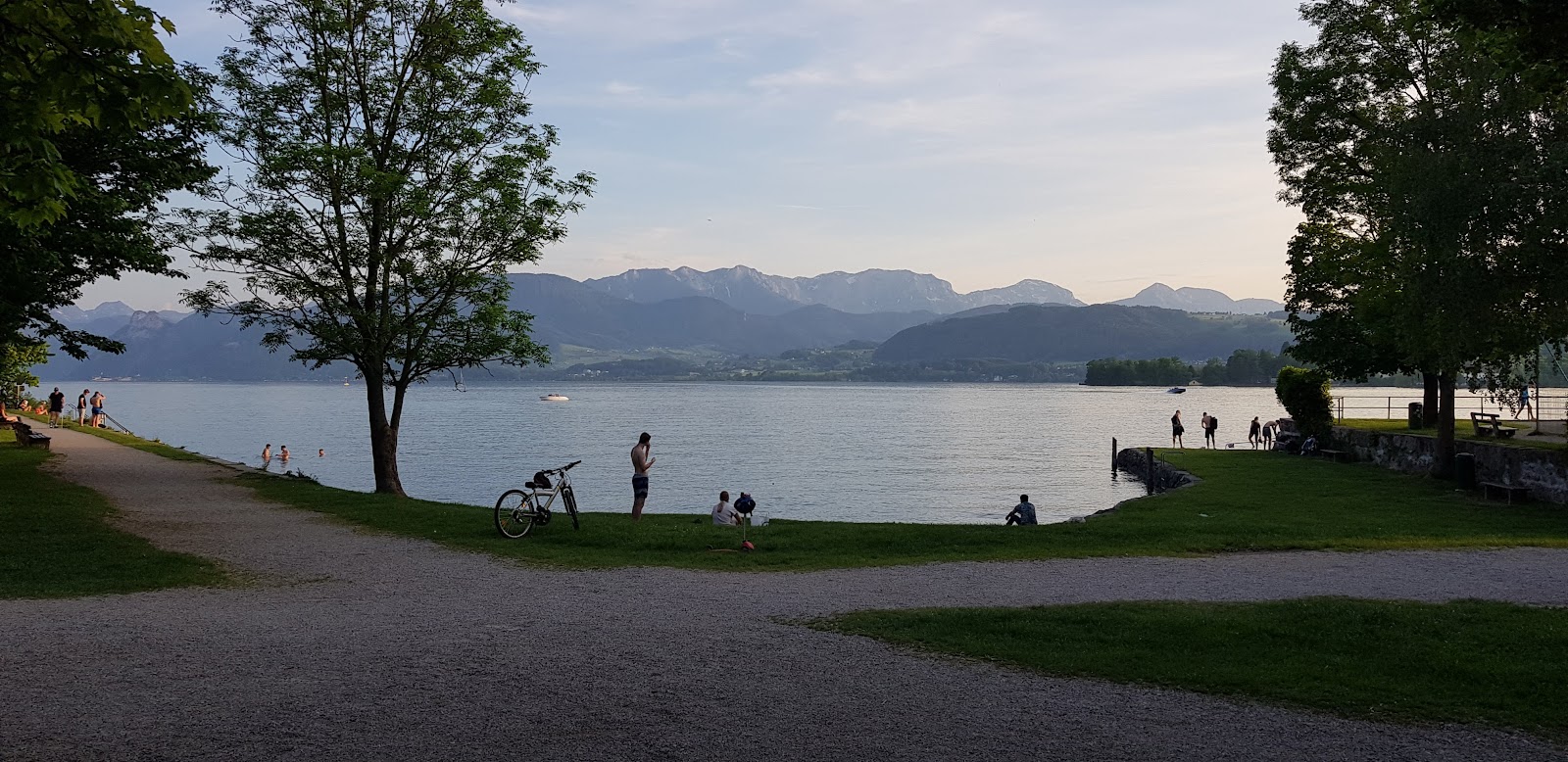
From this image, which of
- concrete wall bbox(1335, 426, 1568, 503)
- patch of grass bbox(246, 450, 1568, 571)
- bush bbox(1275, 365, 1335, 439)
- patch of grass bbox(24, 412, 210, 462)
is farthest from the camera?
bush bbox(1275, 365, 1335, 439)

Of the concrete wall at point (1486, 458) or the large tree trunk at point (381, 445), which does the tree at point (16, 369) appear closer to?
the large tree trunk at point (381, 445)

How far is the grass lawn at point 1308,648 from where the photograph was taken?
8273 mm

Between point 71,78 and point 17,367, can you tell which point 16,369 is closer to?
point 17,367

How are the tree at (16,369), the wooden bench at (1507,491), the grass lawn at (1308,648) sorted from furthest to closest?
the tree at (16,369), the wooden bench at (1507,491), the grass lawn at (1308,648)

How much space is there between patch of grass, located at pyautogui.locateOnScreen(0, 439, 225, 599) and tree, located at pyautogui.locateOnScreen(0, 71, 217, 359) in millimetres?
4814

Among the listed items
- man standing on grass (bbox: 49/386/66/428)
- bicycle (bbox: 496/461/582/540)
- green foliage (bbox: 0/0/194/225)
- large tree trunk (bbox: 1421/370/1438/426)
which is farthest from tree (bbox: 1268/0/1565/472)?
man standing on grass (bbox: 49/386/66/428)

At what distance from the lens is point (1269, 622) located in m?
10.9

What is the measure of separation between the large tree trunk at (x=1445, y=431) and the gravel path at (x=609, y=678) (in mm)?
17488

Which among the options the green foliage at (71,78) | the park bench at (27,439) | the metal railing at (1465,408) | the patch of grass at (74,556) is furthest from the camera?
the metal railing at (1465,408)

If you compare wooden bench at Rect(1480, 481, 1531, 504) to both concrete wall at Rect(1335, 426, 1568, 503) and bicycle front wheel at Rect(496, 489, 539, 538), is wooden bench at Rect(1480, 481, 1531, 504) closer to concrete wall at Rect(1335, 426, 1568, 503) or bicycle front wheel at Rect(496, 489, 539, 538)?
concrete wall at Rect(1335, 426, 1568, 503)

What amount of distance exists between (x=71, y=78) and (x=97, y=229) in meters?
19.4

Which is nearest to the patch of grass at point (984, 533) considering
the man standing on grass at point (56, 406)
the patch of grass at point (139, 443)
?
the patch of grass at point (139, 443)

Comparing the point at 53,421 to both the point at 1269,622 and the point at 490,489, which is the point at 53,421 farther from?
the point at 1269,622

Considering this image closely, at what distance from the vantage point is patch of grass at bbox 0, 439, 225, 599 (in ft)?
44.9
